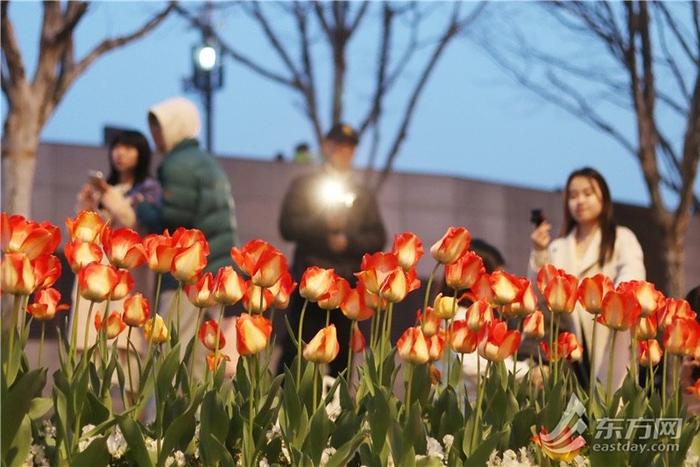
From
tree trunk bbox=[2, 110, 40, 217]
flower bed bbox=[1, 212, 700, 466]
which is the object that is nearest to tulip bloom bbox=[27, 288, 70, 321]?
flower bed bbox=[1, 212, 700, 466]

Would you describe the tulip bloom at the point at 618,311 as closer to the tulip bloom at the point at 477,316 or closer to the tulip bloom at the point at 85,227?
the tulip bloom at the point at 477,316

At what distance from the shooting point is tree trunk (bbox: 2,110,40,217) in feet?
28.8

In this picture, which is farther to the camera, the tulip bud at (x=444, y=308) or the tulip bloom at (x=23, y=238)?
the tulip bud at (x=444, y=308)

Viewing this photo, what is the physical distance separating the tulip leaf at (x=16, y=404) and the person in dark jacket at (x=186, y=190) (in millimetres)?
2731

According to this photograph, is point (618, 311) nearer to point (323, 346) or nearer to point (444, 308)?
point (444, 308)

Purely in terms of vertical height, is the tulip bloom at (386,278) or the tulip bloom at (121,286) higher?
the tulip bloom at (386,278)

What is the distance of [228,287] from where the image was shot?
91.7 inches

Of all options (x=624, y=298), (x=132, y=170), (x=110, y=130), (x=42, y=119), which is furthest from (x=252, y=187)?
(x=624, y=298)

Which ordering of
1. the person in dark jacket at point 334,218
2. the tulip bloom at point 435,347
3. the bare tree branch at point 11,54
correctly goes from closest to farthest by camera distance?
the tulip bloom at point 435,347
the person in dark jacket at point 334,218
the bare tree branch at point 11,54

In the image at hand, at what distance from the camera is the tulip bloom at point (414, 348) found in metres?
2.30

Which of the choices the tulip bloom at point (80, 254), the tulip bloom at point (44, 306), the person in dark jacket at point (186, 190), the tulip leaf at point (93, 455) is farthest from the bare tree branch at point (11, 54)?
the tulip leaf at point (93, 455)

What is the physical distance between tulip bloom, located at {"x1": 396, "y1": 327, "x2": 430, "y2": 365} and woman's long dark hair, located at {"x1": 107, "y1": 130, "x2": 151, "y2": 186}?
124 inches

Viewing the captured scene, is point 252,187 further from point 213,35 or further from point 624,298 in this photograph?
point 624,298

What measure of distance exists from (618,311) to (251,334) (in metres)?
0.70
